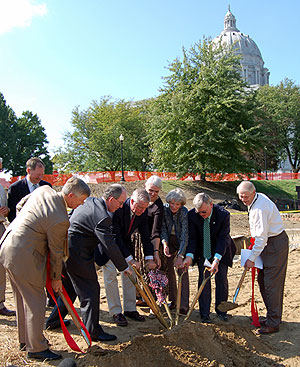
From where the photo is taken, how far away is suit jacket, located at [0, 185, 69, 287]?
321cm

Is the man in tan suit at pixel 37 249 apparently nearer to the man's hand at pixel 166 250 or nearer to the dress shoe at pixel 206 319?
the man's hand at pixel 166 250

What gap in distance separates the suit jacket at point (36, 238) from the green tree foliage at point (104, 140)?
3190 centimetres

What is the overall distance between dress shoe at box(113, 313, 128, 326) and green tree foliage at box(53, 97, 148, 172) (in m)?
30.9

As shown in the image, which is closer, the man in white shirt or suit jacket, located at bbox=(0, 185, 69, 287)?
suit jacket, located at bbox=(0, 185, 69, 287)

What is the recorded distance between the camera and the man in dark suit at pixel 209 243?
4484 millimetres

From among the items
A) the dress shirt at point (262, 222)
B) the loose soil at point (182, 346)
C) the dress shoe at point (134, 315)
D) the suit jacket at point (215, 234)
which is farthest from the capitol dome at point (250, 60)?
the loose soil at point (182, 346)

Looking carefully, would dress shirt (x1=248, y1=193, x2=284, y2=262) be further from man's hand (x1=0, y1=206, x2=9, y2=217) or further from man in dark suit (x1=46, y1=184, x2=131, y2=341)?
man's hand (x1=0, y1=206, x2=9, y2=217)

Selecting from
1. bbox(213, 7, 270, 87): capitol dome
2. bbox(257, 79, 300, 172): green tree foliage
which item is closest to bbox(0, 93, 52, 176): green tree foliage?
bbox(257, 79, 300, 172): green tree foliage

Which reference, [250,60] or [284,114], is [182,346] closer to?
[284,114]

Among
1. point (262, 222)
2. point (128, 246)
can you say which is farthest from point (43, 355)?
point (262, 222)

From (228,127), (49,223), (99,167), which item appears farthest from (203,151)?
(49,223)

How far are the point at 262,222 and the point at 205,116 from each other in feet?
66.4

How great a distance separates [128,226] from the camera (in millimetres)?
4586

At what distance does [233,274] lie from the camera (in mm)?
7328
